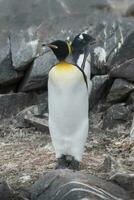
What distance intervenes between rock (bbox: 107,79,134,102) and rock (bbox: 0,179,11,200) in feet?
Result: 6.78

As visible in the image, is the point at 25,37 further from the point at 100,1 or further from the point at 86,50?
the point at 100,1

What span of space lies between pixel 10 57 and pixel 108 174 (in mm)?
2521

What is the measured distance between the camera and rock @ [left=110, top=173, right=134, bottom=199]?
428cm

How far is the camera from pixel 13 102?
673 cm

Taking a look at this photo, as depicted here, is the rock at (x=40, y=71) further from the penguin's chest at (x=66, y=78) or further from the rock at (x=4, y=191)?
the rock at (x=4, y=191)

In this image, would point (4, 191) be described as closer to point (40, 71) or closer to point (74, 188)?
point (74, 188)

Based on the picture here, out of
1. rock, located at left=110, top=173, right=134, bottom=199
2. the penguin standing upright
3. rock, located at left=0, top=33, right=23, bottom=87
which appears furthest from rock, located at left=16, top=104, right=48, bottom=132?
rock, located at left=110, top=173, right=134, bottom=199

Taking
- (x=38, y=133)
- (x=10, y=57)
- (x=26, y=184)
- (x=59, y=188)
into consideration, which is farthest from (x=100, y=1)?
(x=10, y=57)

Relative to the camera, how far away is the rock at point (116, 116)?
6133 mm

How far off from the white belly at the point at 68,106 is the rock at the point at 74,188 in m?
0.51

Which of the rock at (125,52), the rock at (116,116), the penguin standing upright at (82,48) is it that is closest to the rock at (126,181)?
the rock at (116,116)

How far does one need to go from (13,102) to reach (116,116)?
112 centimetres

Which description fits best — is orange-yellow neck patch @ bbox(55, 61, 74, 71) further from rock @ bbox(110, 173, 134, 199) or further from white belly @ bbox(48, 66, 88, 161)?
rock @ bbox(110, 173, 134, 199)

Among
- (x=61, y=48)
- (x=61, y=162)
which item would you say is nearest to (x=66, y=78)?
(x=61, y=48)
